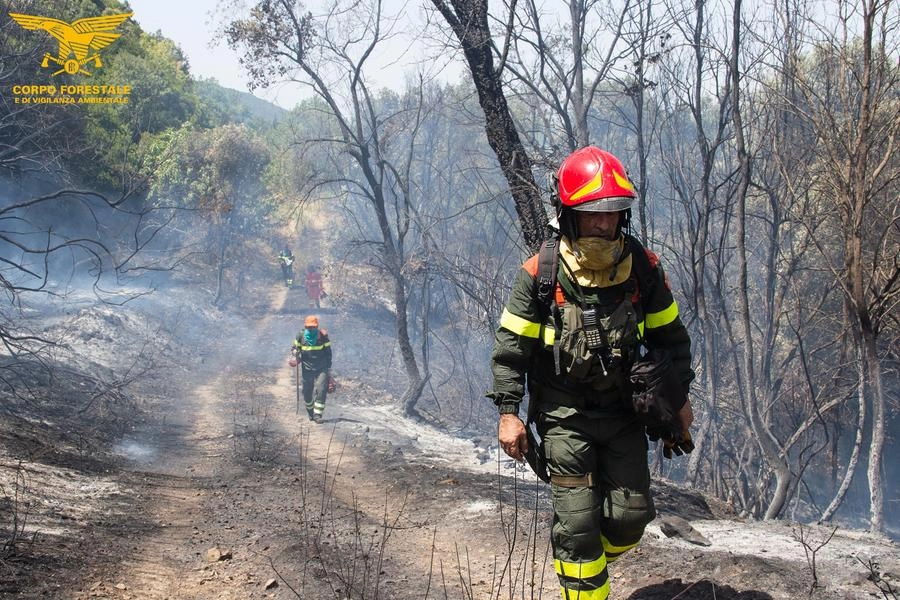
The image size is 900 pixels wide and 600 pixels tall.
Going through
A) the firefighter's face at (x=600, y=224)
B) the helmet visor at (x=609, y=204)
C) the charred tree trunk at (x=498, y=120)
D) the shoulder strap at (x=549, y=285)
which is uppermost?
the charred tree trunk at (x=498, y=120)

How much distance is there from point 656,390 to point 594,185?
0.95m

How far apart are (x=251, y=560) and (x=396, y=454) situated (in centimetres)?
551

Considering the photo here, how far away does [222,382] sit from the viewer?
1761 centimetres

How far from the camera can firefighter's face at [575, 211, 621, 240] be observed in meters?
3.13

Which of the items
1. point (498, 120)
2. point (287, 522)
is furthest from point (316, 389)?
point (498, 120)

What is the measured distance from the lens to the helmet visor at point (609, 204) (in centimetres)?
307

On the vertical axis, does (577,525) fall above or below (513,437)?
below

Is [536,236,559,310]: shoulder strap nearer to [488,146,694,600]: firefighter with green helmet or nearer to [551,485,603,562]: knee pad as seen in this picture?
[488,146,694,600]: firefighter with green helmet

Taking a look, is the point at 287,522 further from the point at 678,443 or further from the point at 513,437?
the point at 678,443

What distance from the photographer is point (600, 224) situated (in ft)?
10.3

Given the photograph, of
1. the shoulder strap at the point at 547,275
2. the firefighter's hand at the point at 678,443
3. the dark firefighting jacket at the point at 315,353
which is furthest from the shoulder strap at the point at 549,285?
the dark firefighting jacket at the point at 315,353

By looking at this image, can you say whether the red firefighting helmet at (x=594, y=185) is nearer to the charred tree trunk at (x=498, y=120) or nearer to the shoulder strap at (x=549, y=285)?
the shoulder strap at (x=549, y=285)

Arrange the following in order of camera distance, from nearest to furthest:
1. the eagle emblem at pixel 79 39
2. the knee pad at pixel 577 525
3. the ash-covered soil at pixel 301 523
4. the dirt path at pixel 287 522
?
the knee pad at pixel 577 525 < the ash-covered soil at pixel 301 523 < the dirt path at pixel 287 522 < the eagle emblem at pixel 79 39

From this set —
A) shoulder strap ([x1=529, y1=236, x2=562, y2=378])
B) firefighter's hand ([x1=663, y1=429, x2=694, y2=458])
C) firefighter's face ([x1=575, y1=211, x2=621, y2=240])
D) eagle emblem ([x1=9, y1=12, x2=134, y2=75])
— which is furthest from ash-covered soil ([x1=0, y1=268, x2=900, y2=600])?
eagle emblem ([x1=9, y1=12, x2=134, y2=75])
